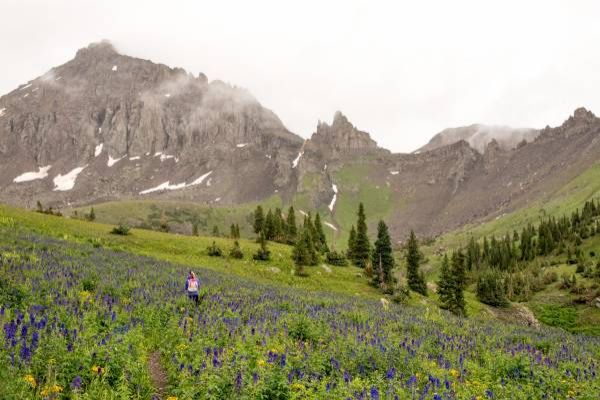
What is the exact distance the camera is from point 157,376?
432 inches

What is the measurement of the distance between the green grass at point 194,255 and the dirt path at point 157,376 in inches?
1151

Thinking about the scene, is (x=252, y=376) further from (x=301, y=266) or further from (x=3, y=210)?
(x=3, y=210)

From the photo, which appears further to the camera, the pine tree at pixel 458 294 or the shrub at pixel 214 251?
the shrub at pixel 214 251

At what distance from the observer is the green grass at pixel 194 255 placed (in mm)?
43938

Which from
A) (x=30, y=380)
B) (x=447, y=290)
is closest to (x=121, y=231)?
(x=447, y=290)

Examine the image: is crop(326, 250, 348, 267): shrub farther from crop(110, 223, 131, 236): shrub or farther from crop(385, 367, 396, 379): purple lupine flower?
crop(385, 367, 396, 379): purple lupine flower

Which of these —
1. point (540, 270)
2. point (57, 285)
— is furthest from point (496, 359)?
point (540, 270)

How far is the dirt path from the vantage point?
955 centimetres

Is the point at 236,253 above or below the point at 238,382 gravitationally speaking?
below

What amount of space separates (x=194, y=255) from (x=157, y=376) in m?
39.6

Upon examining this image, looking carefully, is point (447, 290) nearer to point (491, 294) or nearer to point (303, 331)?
point (491, 294)

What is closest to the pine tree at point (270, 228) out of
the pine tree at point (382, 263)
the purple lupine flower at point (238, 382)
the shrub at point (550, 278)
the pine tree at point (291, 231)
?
the pine tree at point (291, 231)

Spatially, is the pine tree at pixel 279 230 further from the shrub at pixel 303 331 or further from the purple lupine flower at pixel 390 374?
the purple lupine flower at pixel 390 374

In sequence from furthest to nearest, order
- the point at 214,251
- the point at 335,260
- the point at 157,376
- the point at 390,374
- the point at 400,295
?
the point at 335,260 < the point at 214,251 < the point at 400,295 < the point at 157,376 < the point at 390,374
